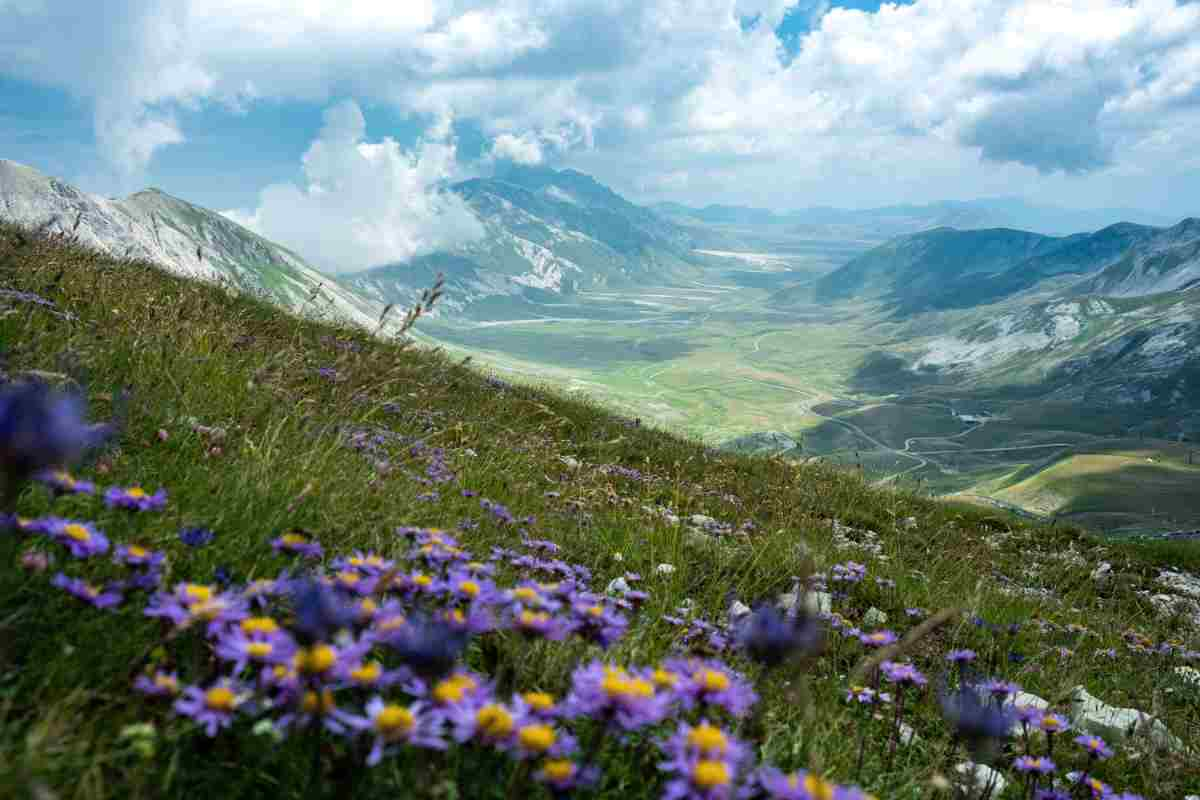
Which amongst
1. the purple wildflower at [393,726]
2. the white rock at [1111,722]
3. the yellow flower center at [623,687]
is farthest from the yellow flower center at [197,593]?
the white rock at [1111,722]

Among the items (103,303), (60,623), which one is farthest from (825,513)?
(60,623)

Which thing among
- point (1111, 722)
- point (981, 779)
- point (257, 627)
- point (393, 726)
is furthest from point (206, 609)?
point (1111, 722)

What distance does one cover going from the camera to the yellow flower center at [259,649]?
1845 millimetres

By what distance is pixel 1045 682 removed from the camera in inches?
229

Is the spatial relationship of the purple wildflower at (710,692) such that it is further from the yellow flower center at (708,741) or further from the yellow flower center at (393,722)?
the yellow flower center at (393,722)

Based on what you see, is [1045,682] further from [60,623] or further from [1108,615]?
[60,623]

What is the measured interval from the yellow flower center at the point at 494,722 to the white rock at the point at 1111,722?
15.3ft

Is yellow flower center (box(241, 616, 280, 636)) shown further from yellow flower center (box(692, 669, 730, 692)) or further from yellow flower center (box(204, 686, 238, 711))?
yellow flower center (box(692, 669, 730, 692))

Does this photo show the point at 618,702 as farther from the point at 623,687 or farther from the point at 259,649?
the point at 259,649

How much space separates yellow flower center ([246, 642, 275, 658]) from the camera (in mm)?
1845

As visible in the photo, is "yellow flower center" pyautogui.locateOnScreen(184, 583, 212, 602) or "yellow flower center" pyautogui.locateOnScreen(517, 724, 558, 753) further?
"yellow flower center" pyautogui.locateOnScreen(184, 583, 212, 602)

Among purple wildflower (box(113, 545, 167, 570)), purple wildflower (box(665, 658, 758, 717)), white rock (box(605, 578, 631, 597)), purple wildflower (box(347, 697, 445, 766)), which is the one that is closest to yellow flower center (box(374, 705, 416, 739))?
purple wildflower (box(347, 697, 445, 766))

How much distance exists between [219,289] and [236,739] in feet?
49.3

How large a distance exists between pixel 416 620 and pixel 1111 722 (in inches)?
214
